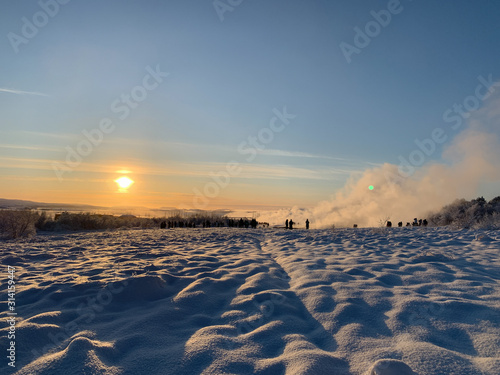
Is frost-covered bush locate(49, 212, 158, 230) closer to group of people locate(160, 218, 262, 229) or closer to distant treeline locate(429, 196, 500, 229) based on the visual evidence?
group of people locate(160, 218, 262, 229)

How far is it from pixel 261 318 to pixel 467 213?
50.8 ft

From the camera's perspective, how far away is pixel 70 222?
14789 mm

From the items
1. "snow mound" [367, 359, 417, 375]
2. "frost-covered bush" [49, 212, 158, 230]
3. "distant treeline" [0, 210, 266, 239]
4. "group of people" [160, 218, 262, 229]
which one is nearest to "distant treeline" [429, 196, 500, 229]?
"snow mound" [367, 359, 417, 375]

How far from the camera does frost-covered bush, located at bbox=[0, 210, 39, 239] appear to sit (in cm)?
1052

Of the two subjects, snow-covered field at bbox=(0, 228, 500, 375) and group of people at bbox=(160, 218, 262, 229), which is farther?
group of people at bbox=(160, 218, 262, 229)

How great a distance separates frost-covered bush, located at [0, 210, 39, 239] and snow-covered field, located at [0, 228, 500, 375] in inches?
260

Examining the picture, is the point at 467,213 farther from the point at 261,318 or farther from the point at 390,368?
the point at 390,368

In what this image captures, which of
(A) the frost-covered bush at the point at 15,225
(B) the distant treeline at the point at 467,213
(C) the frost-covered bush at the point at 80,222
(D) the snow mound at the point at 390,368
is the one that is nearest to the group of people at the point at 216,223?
(C) the frost-covered bush at the point at 80,222

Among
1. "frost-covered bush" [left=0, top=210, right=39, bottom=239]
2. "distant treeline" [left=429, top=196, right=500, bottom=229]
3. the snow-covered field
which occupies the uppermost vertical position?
"distant treeline" [left=429, top=196, right=500, bottom=229]

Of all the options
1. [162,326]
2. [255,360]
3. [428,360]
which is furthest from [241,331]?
[428,360]

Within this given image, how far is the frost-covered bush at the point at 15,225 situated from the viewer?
10523 millimetres

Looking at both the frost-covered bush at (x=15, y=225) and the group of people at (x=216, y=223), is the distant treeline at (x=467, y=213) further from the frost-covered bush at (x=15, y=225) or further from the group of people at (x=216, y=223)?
the frost-covered bush at (x=15, y=225)

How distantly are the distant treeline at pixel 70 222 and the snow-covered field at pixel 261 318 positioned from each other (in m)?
7.08

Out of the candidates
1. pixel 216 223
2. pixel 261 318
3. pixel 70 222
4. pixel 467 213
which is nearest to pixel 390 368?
pixel 261 318
